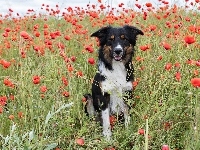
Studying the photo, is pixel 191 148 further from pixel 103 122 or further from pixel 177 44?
pixel 177 44

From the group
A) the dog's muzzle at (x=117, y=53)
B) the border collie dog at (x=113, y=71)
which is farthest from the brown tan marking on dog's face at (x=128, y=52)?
the dog's muzzle at (x=117, y=53)

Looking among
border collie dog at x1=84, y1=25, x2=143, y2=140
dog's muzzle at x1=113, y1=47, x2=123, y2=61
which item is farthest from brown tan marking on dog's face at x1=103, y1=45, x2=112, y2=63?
dog's muzzle at x1=113, y1=47, x2=123, y2=61

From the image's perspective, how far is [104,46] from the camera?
5117 mm

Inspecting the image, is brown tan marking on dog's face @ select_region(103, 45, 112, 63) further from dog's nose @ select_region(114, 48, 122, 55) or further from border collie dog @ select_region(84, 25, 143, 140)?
dog's nose @ select_region(114, 48, 122, 55)

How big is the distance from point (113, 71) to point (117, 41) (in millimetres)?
419

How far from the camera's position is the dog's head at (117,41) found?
4.96m

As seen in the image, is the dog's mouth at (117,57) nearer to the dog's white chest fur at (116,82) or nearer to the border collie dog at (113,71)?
the border collie dog at (113,71)

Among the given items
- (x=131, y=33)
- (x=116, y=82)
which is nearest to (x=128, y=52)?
(x=131, y=33)

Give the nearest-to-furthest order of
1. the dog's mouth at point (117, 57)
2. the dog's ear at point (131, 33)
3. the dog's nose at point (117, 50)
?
the dog's nose at point (117, 50), the dog's mouth at point (117, 57), the dog's ear at point (131, 33)

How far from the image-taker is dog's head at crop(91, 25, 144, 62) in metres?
4.96

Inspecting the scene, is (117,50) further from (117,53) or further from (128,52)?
(128,52)

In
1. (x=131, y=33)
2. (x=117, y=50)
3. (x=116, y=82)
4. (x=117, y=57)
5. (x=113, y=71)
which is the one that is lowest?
(x=116, y=82)

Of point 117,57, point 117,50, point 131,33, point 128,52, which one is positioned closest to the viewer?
point 117,50

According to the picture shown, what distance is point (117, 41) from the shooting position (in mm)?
4977
